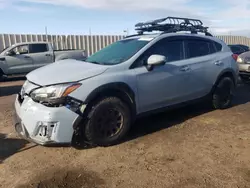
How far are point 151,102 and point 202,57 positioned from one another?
1.63 meters

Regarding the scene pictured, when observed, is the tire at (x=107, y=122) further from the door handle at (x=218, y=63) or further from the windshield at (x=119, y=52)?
the door handle at (x=218, y=63)

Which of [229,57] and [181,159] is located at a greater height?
[229,57]

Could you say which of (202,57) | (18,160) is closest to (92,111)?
(18,160)

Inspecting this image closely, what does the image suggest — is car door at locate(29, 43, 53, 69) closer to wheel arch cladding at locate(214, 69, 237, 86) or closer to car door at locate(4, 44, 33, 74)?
car door at locate(4, 44, 33, 74)

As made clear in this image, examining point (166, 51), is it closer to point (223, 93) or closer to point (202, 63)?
point (202, 63)

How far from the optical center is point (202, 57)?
5.48m

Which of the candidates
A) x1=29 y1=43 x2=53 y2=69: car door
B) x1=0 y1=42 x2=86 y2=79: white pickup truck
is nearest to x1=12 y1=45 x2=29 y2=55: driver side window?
x1=0 y1=42 x2=86 y2=79: white pickup truck

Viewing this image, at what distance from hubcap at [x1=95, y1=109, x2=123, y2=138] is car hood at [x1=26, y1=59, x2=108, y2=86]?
60 cm

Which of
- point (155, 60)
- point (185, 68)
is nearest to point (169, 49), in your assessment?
point (185, 68)

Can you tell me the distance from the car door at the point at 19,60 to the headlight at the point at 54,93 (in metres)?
9.30

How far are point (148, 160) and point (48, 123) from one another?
1402 millimetres

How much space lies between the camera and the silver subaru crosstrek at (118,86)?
12.2 ft

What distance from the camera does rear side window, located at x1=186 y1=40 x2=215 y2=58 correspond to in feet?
17.4

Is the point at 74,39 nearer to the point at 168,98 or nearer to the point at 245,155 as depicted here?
the point at 168,98
